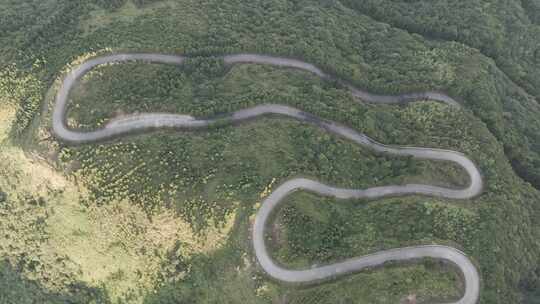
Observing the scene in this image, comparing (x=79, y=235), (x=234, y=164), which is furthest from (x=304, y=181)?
(x=79, y=235)

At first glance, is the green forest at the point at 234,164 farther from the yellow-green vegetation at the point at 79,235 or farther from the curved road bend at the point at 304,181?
the curved road bend at the point at 304,181

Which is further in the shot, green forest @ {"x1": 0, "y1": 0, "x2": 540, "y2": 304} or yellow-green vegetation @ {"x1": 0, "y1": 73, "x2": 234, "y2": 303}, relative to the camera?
green forest @ {"x1": 0, "y1": 0, "x2": 540, "y2": 304}

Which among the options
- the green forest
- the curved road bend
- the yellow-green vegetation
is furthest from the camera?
the curved road bend

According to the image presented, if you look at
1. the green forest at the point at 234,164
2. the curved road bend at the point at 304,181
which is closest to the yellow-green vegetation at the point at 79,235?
the green forest at the point at 234,164

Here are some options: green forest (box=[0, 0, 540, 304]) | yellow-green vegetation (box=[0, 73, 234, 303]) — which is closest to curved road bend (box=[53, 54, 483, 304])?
green forest (box=[0, 0, 540, 304])

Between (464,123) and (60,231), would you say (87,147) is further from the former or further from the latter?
(464,123)

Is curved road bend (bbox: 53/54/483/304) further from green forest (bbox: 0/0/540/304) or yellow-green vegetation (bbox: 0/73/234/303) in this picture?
yellow-green vegetation (bbox: 0/73/234/303)
